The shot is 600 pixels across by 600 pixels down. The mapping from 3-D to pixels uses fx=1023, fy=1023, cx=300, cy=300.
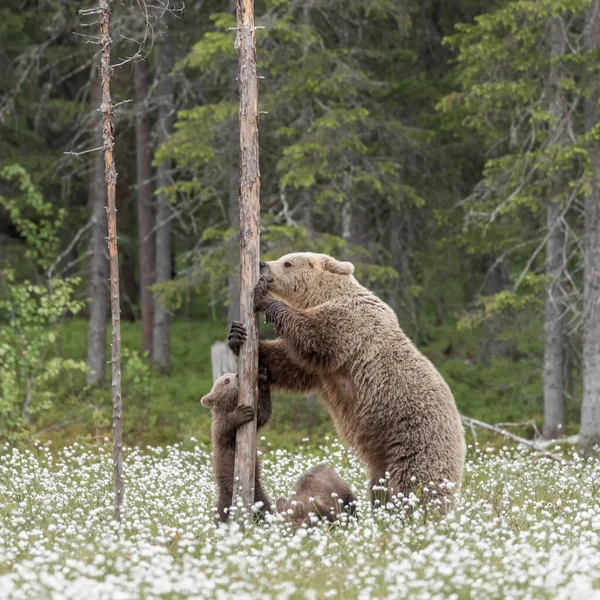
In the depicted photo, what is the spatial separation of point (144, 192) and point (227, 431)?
16049 millimetres

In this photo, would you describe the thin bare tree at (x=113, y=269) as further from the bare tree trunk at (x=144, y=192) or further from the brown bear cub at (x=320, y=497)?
the bare tree trunk at (x=144, y=192)

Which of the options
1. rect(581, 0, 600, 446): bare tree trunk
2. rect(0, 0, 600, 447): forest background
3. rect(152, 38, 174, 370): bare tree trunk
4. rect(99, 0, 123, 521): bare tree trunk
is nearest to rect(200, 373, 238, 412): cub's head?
rect(99, 0, 123, 521): bare tree trunk

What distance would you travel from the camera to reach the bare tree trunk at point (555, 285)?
16422mm

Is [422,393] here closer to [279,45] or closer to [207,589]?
[207,589]

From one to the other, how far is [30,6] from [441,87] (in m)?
12.2

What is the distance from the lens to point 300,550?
6945mm

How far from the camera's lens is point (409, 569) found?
593cm

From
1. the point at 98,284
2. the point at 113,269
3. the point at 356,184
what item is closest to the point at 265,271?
the point at 113,269

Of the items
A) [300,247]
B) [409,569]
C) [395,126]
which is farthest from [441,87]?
[409,569]

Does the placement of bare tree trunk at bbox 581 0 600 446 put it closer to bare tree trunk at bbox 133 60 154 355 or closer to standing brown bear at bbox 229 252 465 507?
standing brown bear at bbox 229 252 465 507

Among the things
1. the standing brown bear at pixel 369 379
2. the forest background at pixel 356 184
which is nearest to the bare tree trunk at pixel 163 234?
the forest background at pixel 356 184

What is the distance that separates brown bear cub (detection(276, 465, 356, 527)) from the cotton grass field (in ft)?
0.75

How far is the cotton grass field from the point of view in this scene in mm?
5547

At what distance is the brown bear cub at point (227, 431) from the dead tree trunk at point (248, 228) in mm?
195
